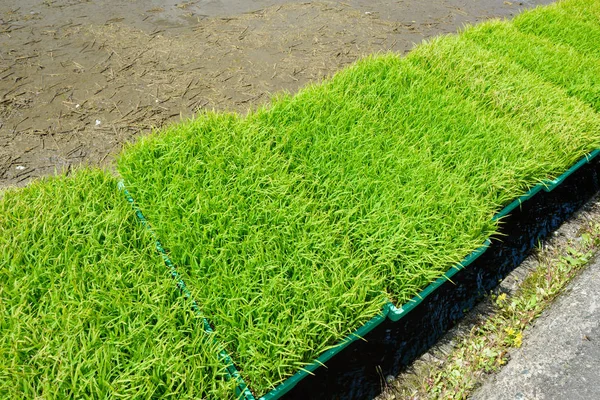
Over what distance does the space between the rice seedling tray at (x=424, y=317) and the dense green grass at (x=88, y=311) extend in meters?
0.39

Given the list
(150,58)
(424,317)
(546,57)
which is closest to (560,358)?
(424,317)

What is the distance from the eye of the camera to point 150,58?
12.6 ft

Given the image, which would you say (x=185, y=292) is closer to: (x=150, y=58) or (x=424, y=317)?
(x=424, y=317)

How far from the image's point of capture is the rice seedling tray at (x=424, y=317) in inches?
78.9

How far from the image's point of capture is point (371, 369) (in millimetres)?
2152

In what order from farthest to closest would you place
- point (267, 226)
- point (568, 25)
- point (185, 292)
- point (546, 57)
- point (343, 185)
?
point (568, 25)
point (546, 57)
point (343, 185)
point (267, 226)
point (185, 292)

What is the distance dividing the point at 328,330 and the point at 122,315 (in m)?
0.80

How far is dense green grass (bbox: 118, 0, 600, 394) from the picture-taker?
5.94 ft

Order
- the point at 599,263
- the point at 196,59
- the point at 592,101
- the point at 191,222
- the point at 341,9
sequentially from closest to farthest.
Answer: the point at 191,222
the point at 599,263
the point at 592,101
the point at 196,59
the point at 341,9

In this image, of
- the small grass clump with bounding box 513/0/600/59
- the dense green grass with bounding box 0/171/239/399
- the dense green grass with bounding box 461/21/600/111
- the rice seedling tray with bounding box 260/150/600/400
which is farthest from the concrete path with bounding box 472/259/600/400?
the small grass clump with bounding box 513/0/600/59

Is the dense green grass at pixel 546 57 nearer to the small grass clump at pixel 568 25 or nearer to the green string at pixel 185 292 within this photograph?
the small grass clump at pixel 568 25

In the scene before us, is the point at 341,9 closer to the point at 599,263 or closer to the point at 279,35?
the point at 279,35

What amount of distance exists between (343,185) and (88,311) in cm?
136

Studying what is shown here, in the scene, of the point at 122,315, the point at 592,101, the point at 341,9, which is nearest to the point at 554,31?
the point at 592,101
